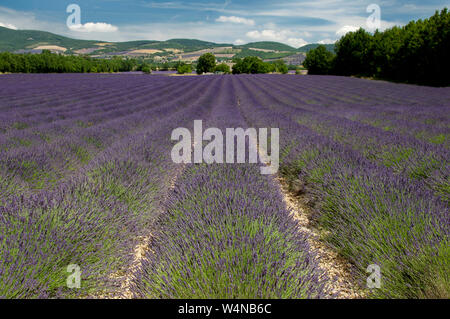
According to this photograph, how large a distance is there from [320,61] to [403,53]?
2665cm

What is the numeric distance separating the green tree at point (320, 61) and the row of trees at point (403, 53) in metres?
2.28

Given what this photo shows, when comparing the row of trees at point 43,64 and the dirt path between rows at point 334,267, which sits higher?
the row of trees at point 43,64

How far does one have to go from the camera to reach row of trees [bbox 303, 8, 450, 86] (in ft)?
80.4

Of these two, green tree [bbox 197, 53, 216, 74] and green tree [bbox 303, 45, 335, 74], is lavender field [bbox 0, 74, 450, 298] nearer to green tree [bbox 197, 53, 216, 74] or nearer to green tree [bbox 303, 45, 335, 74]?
green tree [bbox 303, 45, 335, 74]

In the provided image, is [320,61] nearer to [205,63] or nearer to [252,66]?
[252,66]

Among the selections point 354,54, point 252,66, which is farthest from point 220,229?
point 252,66

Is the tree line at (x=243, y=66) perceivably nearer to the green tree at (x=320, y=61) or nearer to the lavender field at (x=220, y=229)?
the green tree at (x=320, y=61)

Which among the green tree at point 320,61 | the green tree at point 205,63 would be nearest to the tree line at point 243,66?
the green tree at point 205,63

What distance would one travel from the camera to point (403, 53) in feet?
96.8

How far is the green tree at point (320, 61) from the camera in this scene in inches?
2095

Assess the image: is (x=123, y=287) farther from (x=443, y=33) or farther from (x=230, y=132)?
(x=443, y=33)

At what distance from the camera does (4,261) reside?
128 centimetres
